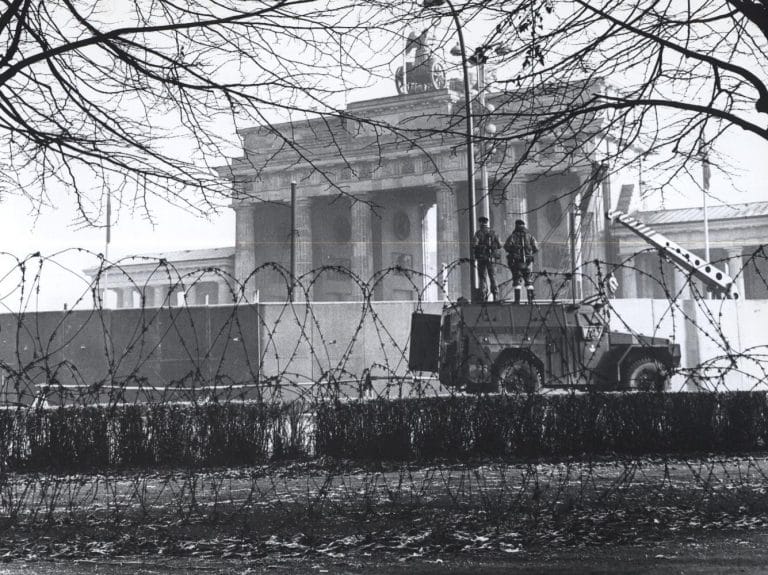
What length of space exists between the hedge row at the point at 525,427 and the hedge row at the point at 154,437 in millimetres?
682

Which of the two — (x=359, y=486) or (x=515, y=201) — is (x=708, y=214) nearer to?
(x=515, y=201)

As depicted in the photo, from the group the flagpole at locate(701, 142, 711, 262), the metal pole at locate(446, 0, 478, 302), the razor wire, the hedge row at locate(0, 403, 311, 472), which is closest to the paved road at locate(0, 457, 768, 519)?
the razor wire

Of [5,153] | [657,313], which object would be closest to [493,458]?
[5,153]

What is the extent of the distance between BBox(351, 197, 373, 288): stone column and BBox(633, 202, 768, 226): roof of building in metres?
15.3

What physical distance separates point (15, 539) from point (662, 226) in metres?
45.2

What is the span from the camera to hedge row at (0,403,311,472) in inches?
373

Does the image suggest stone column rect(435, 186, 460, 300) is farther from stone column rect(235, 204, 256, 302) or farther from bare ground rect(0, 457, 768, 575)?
bare ground rect(0, 457, 768, 575)

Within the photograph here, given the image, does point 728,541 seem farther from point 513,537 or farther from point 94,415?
point 94,415

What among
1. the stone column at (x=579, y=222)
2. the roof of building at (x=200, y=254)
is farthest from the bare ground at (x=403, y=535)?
the roof of building at (x=200, y=254)

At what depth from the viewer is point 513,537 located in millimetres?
5664

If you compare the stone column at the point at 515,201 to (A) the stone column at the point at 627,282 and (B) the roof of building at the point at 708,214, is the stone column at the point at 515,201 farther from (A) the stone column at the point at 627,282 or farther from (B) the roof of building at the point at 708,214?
(B) the roof of building at the point at 708,214

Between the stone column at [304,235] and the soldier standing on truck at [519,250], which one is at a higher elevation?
the stone column at [304,235]

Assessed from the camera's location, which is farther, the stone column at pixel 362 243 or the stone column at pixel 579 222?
the stone column at pixel 362 243

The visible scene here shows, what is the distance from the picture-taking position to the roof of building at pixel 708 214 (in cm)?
4578
